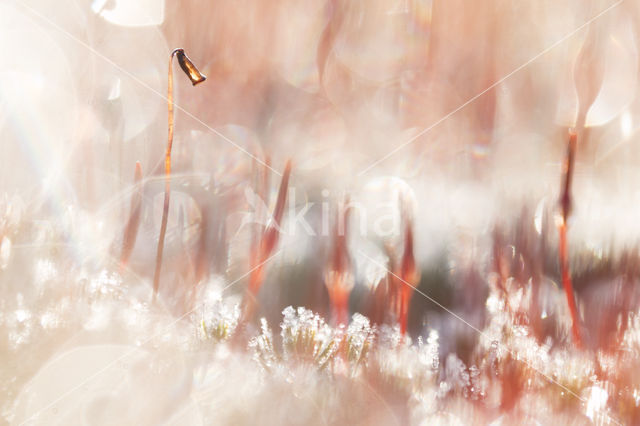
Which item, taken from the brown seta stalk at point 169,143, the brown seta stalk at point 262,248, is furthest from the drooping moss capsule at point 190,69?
the brown seta stalk at point 262,248

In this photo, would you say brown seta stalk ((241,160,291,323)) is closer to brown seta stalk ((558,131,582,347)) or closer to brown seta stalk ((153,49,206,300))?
brown seta stalk ((153,49,206,300))

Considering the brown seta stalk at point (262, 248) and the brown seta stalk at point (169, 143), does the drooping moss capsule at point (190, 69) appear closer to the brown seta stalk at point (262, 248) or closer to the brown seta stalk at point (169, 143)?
the brown seta stalk at point (169, 143)

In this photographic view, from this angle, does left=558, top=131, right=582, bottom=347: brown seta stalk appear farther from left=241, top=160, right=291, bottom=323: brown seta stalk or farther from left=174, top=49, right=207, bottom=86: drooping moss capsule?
left=174, top=49, right=207, bottom=86: drooping moss capsule

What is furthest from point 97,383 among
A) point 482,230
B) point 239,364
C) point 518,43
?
point 518,43

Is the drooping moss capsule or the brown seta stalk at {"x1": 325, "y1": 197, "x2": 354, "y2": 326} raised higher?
the drooping moss capsule

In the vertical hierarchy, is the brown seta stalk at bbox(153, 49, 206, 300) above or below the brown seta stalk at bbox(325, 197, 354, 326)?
above

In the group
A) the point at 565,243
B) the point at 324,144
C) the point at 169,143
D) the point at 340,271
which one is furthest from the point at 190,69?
the point at 565,243

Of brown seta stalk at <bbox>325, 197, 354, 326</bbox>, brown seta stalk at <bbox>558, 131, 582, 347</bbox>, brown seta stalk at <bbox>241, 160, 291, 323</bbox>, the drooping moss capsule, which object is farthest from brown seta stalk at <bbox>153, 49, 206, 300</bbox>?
brown seta stalk at <bbox>558, 131, 582, 347</bbox>

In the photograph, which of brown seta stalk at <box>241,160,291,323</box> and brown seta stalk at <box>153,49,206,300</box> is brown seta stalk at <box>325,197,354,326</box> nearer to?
brown seta stalk at <box>241,160,291,323</box>

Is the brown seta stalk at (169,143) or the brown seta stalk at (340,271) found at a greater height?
the brown seta stalk at (169,143)

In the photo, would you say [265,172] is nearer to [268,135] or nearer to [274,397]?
[268,135]

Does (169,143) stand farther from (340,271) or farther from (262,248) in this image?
(340,271)
